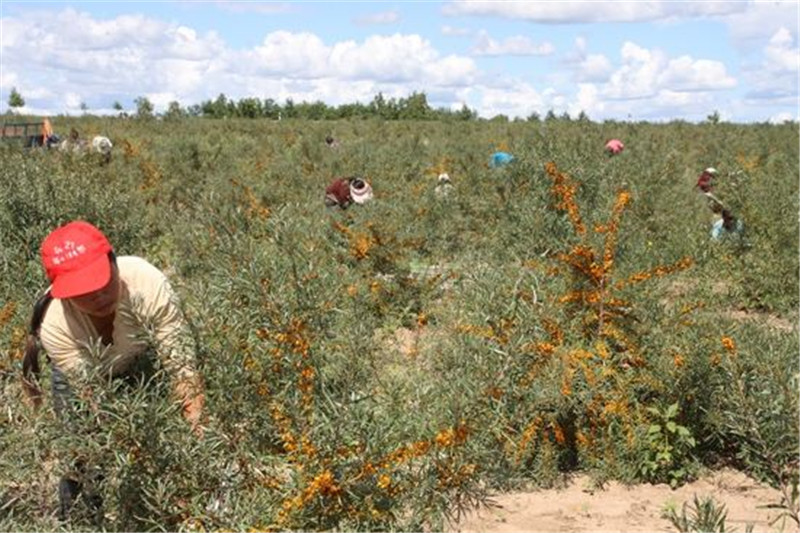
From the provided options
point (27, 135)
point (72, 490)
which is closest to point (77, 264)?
point (72, 490)

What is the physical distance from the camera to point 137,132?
89.4 ft

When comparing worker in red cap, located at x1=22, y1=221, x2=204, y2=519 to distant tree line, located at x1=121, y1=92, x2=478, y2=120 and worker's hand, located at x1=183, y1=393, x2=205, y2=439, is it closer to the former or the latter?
worker's hand, located at x1=183, y1=393, x2=205, y2=439

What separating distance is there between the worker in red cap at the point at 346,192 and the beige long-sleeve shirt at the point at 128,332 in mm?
7694

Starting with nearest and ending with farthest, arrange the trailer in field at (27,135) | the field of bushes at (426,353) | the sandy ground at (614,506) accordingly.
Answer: the field of bushes at (426,353)
the sandy ground at (614,506)
the trailer in field at (27,135)

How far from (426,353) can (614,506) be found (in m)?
1.77

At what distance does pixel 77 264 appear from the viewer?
304 centimetres

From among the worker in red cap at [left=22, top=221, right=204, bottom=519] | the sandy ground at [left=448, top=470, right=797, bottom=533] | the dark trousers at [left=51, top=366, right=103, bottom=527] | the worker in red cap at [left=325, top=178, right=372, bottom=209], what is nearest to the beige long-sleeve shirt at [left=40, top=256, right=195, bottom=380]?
the worker in red cap at [left=22, top=221, right=204, bottom=519]

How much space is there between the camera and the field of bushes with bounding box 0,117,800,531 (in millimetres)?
2506

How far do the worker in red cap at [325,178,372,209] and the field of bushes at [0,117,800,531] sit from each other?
2.05 ft

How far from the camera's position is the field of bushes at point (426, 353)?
8.22ft

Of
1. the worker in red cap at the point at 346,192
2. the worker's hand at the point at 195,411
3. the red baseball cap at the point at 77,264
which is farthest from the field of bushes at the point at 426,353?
the worker in red cap at the point at 346,192

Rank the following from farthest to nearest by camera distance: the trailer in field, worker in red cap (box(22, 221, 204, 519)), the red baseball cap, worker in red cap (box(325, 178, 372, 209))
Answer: the trailer in field < worker in red cap (box(325, 178, 372, 209)) < the red baseball cap < worker in red cap (box(22, 221, 204, 519))

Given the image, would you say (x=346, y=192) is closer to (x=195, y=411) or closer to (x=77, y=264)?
(x=77, y=264)

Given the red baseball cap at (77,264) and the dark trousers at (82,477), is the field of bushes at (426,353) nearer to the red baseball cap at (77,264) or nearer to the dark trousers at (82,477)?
the dark trousers at (82,477)
